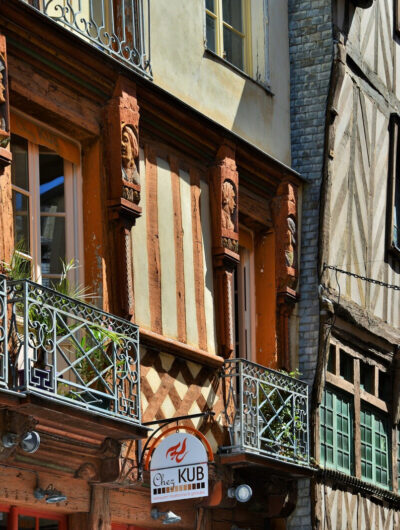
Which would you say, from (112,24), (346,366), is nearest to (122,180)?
(112,24)

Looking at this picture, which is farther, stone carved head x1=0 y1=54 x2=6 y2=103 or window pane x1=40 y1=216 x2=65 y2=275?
window pane x1=40 y1=216 x2=65 y2=275

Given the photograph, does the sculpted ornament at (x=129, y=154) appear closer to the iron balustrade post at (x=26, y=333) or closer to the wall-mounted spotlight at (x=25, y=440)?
the iron balustrade post at (x=26, y=333)

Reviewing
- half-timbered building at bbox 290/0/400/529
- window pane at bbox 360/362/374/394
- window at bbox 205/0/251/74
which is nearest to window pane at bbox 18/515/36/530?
half-timbered building at bbox 290/0/400/529

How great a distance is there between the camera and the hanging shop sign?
11.1 meters

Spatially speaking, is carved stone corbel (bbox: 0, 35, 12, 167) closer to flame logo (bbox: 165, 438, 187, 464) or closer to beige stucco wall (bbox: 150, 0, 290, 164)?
beige stucco wall (bbox: 150, 0, 290, 164)

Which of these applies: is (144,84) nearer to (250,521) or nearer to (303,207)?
(303,207)

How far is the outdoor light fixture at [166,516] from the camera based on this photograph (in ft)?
37.5

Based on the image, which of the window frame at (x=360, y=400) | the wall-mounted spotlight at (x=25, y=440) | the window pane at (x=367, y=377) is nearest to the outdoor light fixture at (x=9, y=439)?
the wall-mounted spotlight at (x=25, y=440)

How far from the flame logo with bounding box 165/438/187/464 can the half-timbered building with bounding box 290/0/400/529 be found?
280 centimetres

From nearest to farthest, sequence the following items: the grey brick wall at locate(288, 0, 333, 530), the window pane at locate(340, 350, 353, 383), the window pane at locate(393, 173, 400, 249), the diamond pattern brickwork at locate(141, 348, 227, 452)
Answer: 1. the diamond pattern brickwork at locate(141, 348, 227, 452)
2. the grey brick wall at locate(288, 0, 333, 530)
3. the window pane at locate(340, 350, 353, 383)
4. the window pane at locate(393, 173, 400, 249)

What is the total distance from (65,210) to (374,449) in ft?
18.2

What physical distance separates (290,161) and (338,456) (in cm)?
291

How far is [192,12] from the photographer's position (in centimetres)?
1316

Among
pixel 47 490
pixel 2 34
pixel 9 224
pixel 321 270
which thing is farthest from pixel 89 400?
pixel 321 270
